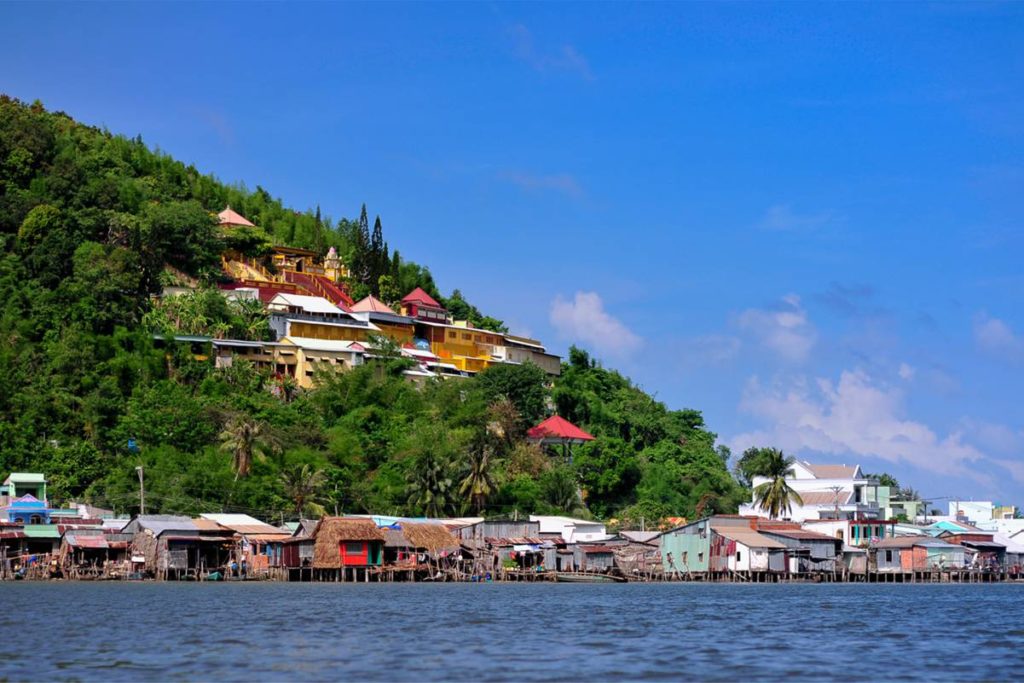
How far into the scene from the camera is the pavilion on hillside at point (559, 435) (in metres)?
97.3

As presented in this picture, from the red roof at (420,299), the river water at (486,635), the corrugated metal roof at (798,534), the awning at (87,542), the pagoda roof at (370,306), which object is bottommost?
the river water at (486,635)

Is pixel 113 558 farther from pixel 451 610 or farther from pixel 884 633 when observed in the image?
pixel 884 633

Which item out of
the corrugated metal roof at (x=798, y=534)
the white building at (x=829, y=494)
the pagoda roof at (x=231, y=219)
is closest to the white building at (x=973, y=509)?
the white building at (x=829, y=494)

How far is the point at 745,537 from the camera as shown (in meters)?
82.6

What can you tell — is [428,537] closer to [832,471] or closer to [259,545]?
[259,545]

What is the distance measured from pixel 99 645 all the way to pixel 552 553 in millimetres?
45785

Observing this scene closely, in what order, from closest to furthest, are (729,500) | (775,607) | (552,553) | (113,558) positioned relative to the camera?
(775,607) → (113,558) → (552,553) → (729,500)

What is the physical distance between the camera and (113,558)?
73625 millimetres

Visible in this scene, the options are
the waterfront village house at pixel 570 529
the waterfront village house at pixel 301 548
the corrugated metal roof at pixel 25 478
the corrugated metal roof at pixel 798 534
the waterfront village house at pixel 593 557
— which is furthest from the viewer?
the corrugated metal roof at pixel 798 534

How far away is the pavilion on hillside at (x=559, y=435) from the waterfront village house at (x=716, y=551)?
15.2 metres

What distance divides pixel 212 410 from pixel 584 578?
2451cm

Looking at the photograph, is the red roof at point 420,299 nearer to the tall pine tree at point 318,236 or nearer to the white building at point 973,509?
the tall pine tree at point 318,236

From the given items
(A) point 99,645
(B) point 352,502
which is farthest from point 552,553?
(A) point 99,645

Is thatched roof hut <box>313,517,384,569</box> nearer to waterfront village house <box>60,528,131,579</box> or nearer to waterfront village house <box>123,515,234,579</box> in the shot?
waterfront village house <box>123,515,234,579</box>
